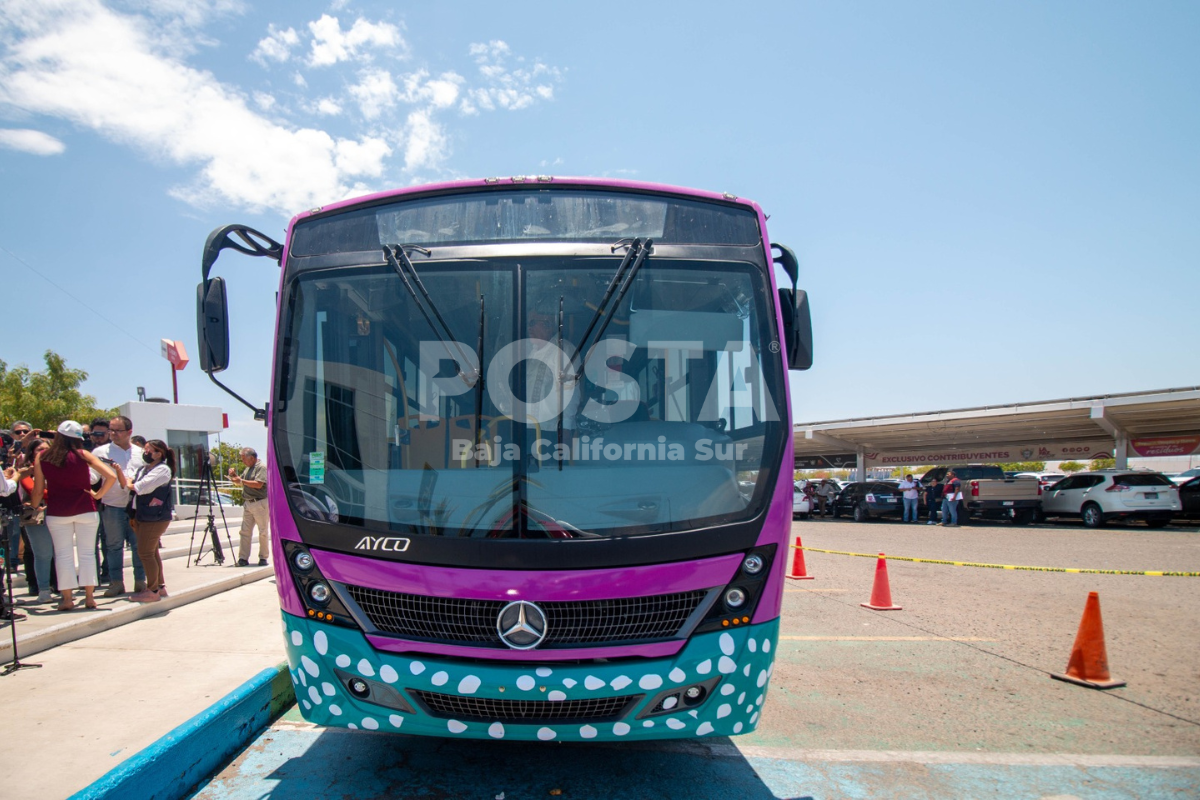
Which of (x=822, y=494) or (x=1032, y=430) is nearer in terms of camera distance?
(x=822, y=494)

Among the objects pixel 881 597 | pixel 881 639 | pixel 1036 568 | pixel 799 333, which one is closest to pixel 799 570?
pixel 881 597

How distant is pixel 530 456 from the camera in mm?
3447

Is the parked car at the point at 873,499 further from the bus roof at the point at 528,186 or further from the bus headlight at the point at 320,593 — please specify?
the bus headlight at the point at 320,593

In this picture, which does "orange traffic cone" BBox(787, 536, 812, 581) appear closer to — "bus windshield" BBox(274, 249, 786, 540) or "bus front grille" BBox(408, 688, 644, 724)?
"bus windshield" BBox(274, 249, 786, 540)

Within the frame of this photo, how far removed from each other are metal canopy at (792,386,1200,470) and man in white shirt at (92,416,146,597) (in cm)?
2464

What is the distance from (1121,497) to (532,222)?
22.6 meters

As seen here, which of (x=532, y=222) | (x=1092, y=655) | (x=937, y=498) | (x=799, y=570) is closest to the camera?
(x=532, y=222)

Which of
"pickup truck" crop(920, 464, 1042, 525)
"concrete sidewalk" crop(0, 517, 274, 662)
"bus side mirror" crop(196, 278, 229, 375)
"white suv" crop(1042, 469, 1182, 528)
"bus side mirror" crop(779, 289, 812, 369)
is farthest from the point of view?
"pickup truck" crop(920, 464, 1042, 525)

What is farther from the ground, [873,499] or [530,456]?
[530,456]

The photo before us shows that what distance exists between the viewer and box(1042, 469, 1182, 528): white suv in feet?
66.0

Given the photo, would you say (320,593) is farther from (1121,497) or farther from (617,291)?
(1121,497)

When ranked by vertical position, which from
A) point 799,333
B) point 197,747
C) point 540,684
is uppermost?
point 799,333

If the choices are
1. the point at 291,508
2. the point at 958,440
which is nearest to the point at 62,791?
the point at 291,508

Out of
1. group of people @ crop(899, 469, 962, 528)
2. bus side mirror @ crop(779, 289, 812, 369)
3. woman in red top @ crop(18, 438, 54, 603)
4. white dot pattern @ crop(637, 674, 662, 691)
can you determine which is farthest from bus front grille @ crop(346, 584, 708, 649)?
group of people @ crop(899, 469, 962, 528)
